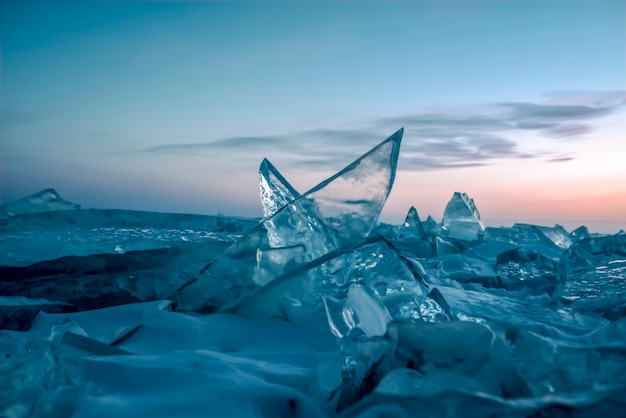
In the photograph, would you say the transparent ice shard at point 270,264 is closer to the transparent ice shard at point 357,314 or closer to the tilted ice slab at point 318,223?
the tilted ice slab at point 318,223

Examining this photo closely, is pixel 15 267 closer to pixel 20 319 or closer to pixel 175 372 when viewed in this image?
pixel 20 319

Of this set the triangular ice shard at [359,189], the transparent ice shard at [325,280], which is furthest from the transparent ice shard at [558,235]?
the transparent ice shard at [325,280]

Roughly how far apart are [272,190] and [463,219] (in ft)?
16.4

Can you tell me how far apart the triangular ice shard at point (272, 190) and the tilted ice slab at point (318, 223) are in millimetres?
910

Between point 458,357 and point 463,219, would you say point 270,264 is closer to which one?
point 458,357

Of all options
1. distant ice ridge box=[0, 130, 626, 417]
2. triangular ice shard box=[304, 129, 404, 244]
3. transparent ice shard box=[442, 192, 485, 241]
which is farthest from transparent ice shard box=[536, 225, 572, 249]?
triangular ice shard box=[304, 129, 404, 244]

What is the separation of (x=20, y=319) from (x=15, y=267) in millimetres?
1176

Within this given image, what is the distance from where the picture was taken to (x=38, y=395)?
1.13 meters

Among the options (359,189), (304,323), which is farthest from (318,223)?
(304,323)

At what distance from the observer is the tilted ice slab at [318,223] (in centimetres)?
232

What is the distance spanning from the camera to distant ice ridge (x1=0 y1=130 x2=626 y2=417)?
1.01 metres

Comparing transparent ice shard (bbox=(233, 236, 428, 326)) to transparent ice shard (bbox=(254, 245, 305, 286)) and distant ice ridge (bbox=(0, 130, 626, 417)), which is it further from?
transparent ice shard (bbox=(254, 245, 305, 286))

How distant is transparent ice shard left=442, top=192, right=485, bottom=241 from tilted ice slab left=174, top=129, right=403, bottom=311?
538 cm

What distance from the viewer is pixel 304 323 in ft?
6.70
